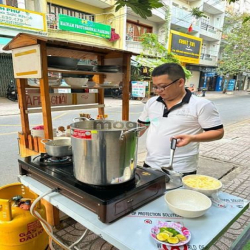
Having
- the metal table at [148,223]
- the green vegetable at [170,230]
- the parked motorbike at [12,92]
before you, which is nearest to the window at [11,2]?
the parked motorbike at [12,92]

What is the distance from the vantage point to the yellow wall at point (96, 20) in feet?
37.8

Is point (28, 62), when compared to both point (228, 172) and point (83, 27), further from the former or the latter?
point (83, 27)

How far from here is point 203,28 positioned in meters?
21.0

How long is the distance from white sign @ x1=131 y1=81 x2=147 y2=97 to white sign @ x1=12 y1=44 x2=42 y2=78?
38.4 feet

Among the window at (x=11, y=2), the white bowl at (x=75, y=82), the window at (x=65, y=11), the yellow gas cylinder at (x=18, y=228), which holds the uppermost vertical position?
the window at (x=65, y=11)

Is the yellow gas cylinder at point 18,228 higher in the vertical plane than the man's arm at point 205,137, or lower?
lower

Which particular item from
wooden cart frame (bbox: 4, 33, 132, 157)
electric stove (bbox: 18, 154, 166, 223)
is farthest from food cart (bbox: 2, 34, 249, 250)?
wooden cart frame (bbox: 4, 33, 132, 157)

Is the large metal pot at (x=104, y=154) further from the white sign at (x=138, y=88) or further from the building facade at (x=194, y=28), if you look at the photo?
the building facade at (x=194, y=28)

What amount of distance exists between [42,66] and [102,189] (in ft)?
4.15

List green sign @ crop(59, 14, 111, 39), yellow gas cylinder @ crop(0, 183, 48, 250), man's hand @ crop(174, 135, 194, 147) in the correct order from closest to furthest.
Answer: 1. man's hand @ crop(174, 135, 194, 147)
2. yellow gas cylinder @ crop(0, 183, 48, 250)
3. green sign @ crop(59, 14, 111, 39)

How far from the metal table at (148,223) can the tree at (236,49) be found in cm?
1813

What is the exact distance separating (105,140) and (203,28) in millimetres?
23616

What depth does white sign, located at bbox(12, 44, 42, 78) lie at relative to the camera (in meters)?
1.78

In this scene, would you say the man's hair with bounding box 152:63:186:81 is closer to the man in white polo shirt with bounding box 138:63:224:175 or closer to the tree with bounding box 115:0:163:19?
the man in white polo shirt with bounding box 138:63:224:175
